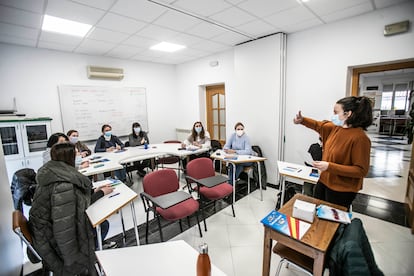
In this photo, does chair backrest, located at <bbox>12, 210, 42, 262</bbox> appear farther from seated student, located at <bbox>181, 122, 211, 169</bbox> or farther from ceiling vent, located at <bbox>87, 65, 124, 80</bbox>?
ceiling vent, located at <bbox>87, 65, 124, 80</bbox>

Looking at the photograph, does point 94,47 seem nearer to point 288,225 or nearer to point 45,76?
point 45,76

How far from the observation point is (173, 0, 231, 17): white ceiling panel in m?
2.47

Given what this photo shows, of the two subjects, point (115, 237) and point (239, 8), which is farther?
point (239, 8)

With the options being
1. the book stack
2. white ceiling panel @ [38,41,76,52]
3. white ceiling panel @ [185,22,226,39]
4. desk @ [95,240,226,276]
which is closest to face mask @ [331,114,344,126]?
the book stack

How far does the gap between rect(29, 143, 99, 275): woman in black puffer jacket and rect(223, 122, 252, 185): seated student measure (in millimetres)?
2512

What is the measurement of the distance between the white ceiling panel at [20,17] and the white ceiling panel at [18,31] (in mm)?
168

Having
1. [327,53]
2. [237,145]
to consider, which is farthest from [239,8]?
[237,145]

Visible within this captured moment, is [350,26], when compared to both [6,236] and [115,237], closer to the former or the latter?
[115,237]

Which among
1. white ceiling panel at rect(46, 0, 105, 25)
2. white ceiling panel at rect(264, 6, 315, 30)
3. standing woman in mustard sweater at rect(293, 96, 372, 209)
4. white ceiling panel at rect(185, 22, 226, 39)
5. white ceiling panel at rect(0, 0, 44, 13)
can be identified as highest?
white ceiling panel at rect(185, 22, 226, 39)

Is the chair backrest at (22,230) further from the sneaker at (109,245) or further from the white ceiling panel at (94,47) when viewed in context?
the white ceiling panel at (94,47)

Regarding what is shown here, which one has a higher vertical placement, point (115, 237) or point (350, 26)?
point (350, 26)

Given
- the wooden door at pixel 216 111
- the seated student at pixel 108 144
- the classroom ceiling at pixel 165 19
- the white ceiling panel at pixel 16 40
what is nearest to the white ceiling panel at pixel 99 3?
the classroom ceiling at pixel 165 19

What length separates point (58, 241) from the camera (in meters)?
1.46

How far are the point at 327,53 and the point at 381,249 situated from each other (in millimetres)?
2866
